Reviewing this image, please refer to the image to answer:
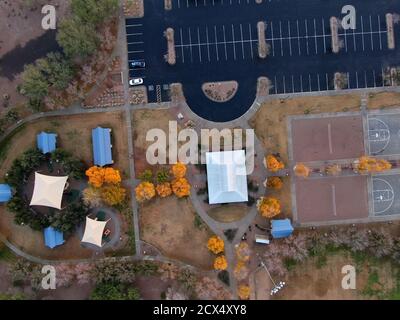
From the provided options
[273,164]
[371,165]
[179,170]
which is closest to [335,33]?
[371,165]

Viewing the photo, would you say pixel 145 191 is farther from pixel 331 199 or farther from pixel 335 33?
pixel 335 33

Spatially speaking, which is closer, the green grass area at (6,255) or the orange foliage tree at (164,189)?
the orange foliage tree at (164,189)

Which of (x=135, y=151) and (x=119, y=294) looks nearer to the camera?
(x=119, y=294)

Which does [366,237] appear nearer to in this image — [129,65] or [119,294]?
[119,294]

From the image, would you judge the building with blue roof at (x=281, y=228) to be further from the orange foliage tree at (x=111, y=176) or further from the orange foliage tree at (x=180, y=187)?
the orange foliage tree at (x=111, y=176)

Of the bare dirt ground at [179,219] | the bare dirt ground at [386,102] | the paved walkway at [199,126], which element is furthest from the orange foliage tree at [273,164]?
the bare dirt ground at [386,102]

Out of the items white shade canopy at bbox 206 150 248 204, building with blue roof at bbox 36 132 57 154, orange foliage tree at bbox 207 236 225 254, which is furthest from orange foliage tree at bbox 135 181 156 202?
building with blue roof at bbox 36 132 57 154

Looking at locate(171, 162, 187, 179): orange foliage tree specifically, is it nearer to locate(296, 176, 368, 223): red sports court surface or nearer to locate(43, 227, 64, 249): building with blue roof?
locate(296, 176, 368, 223): red sports court surface

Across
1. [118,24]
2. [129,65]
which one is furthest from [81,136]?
[118,24]
